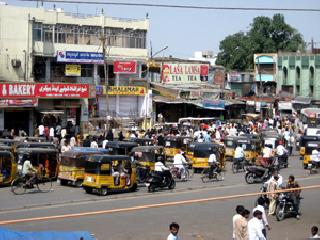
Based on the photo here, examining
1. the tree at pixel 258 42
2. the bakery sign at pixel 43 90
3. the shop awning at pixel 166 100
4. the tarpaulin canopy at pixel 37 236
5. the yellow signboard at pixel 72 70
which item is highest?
the tree at pixel 258 42

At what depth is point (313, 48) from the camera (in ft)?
288

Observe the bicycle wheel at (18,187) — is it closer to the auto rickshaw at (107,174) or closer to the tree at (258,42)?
the auto rickshaw at (107,174)

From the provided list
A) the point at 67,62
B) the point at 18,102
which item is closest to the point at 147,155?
the point at 18,102

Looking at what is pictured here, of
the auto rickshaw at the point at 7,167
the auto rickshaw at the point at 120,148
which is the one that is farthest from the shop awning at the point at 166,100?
the auto rickshaw at the point at 7,167

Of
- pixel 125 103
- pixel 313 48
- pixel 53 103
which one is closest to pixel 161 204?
pixel 53 103

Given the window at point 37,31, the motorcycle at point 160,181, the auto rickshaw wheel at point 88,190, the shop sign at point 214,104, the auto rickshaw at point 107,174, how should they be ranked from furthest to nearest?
the shop sign at point 214,104, the window at point 37,31, the motorcycle at point 160,181, the auto rickshaw wheel at point 88,190, the auto rickshaw at point 107,174

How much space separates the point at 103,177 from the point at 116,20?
34478mm

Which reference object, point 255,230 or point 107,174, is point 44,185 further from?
point 255,230

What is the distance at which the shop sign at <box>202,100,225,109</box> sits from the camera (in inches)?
2343

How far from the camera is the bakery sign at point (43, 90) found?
43.8m

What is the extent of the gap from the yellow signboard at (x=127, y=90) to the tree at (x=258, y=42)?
38433 millimetres

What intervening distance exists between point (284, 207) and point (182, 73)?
4309cm

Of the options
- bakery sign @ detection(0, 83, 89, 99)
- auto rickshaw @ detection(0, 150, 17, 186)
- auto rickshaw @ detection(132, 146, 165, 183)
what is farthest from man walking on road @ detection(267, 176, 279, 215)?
bakery sign @ detection(0, 83, 89, 99)

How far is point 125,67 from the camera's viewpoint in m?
54.7
